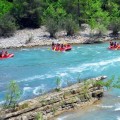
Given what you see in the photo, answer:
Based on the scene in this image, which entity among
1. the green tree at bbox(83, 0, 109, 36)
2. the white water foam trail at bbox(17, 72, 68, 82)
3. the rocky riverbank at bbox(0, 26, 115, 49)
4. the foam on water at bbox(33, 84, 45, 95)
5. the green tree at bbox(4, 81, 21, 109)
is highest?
the green tree at bbox(83, 0, 109, 36)

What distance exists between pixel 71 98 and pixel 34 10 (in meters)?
43.5

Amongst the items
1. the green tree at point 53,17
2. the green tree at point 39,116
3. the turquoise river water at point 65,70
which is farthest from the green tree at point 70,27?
the green tree at point 39,116

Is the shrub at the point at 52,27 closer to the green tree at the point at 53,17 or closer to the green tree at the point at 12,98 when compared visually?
the green tree at the point at 53,17

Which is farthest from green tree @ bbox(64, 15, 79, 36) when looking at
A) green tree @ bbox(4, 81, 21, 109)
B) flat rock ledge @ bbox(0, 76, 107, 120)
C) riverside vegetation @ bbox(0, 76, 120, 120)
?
green tree @ bbox(4, 81, 21, 109)

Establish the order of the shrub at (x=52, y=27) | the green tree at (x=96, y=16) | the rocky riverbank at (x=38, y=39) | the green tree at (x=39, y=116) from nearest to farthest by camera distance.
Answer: the green tree at (x=39, y=116) < the rocky riverbank at (x=38, y=39) < the shrub at (x=52, y=27) < the green tree at (x=96, y=16)

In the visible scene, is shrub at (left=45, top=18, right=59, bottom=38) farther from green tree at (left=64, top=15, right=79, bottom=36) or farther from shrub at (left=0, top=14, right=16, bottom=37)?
shrub at (left=0, top=14, right=16, bottom=37)

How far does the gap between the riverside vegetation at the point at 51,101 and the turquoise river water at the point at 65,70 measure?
2.58 feet

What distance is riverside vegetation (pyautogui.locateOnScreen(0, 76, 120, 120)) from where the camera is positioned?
101 ft

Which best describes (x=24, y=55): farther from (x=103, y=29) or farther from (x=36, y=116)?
(x=36, y=116)

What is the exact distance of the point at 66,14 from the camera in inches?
3063

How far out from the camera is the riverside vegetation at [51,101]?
30719mm

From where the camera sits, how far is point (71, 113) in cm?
3394

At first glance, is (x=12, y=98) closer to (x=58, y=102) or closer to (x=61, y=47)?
(x=58, y=102)

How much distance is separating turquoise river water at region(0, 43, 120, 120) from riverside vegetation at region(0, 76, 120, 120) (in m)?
0.79
